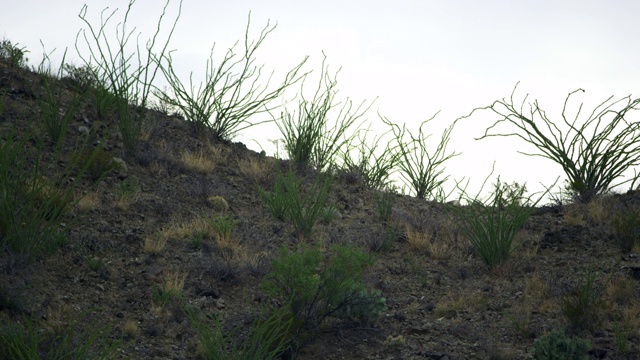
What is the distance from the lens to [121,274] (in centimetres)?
773

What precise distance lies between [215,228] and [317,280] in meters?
2.12

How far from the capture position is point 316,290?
23.4 feet

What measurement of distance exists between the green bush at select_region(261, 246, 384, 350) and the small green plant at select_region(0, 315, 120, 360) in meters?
1.52

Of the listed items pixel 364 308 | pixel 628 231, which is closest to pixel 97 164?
pixel 364 308

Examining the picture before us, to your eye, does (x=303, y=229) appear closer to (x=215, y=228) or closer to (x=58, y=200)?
(x=215, y=228)

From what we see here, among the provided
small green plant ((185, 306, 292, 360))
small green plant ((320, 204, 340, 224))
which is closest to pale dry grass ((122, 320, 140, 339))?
small green plant ((185, 306, 292, 360))

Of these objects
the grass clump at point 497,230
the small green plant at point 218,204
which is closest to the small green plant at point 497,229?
the grass clump at point 497,230

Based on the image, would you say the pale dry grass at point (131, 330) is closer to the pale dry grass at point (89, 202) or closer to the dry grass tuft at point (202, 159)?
the pale dry grass at point (89, 202)

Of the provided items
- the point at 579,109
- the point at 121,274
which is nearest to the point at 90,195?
the point at 121,274

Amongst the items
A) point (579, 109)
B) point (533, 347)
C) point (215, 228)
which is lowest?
point (533, 347)

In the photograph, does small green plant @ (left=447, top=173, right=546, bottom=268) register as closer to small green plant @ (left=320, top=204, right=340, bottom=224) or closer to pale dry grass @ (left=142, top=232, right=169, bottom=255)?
small green plant @ (left=320, top=204, right=340, bottom=224)

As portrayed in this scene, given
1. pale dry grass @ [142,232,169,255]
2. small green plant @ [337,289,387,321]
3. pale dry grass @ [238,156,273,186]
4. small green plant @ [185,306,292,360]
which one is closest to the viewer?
small green plant @ [185,306,292,360]

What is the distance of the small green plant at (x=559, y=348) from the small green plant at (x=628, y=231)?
262 centimetres

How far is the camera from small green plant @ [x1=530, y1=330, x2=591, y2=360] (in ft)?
20.8
